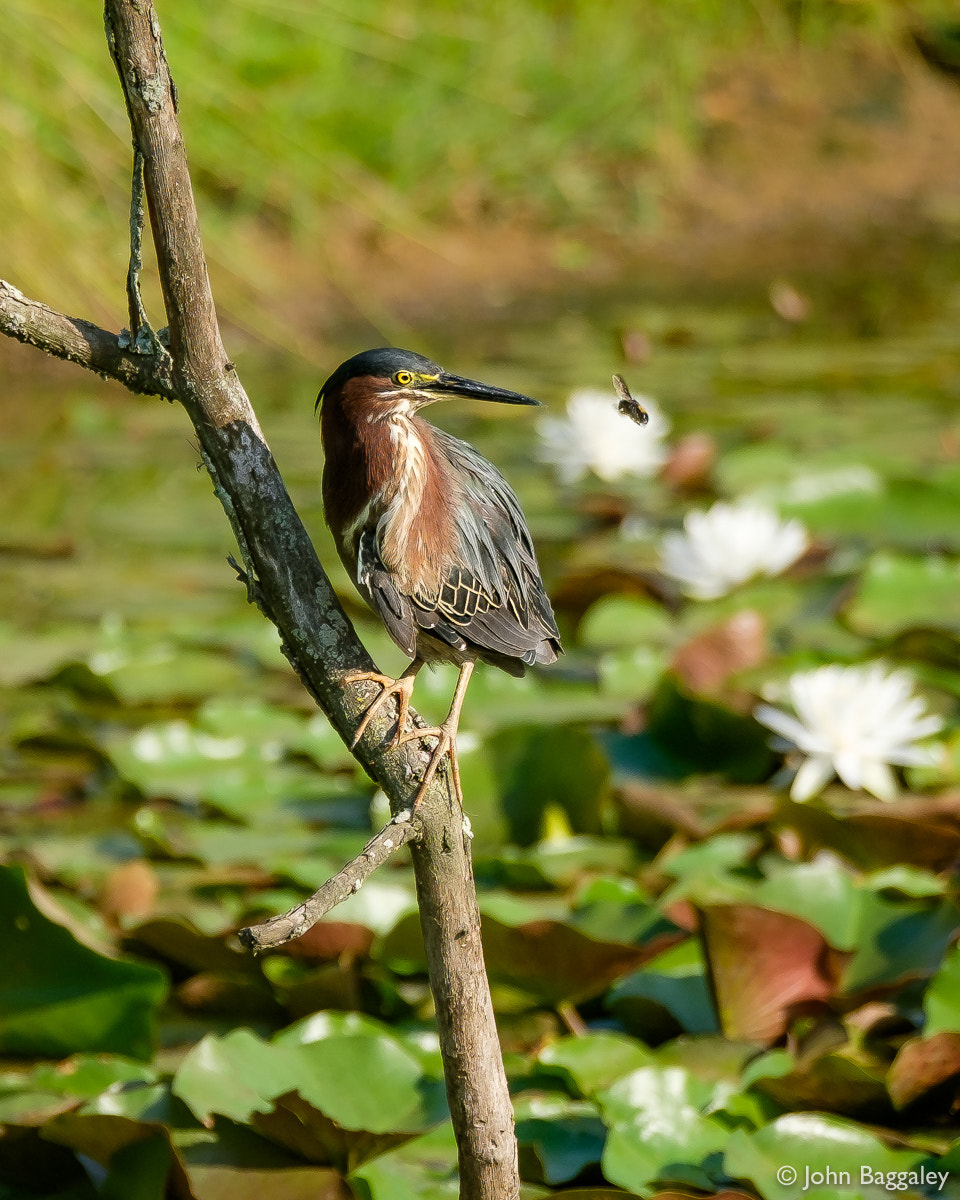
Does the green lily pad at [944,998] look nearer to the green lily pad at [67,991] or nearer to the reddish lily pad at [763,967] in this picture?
the reddish lily pad at [763,967]

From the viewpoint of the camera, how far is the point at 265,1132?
5.08 ft

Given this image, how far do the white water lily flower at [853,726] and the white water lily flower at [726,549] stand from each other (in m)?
0.76

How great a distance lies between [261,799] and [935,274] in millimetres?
5882

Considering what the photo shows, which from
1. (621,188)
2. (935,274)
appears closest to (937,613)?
(935,274)

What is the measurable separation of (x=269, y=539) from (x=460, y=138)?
6363 millimetres

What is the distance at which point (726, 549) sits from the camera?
3.12 m

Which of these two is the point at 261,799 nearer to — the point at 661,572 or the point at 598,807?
the point at 598,807

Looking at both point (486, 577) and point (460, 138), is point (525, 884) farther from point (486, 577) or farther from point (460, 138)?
point (460, 138)

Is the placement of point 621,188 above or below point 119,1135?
above

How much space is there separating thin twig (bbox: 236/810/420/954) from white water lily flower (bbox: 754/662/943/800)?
4.11 feet

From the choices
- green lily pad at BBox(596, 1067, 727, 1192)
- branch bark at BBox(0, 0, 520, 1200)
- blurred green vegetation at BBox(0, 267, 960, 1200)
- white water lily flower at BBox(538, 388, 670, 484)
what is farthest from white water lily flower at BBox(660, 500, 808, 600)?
branch bark at BBox(0, 0, 520, 1200)

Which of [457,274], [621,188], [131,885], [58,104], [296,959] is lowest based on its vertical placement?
[296,959]

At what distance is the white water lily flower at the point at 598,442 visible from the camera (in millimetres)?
3779

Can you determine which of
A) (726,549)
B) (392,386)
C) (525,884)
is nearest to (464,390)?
(392,386)
